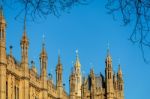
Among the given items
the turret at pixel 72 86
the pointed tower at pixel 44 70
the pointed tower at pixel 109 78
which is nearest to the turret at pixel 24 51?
the pointed tower at pixel 44 70

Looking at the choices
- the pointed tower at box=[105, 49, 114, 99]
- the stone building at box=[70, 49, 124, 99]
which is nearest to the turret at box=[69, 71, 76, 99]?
the stone building at box=[70, 49, 124, 99]

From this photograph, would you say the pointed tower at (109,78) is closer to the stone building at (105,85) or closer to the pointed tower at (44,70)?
the stone building at (105,85)

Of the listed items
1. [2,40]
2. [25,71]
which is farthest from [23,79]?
[2,40]

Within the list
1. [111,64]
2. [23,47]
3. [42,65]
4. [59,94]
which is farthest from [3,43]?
[111,64]

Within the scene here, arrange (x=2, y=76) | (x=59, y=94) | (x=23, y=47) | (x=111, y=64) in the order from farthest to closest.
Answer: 1. (x=111, y=64)
2. (x=59, y=94)
3. (x=23, y=47)
4. (x=2, y=76)

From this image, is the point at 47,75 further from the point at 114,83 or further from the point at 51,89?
the point at 114,83

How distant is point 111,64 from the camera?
5656 cm

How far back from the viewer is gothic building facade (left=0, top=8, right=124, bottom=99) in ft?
121

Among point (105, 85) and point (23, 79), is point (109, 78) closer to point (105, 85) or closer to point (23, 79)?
point (105, 85)

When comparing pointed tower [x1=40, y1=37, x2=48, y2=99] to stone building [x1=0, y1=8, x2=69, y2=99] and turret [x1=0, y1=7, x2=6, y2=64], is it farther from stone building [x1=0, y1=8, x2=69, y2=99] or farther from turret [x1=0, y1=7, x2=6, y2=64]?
turret [x1=0, y1=7, x2=6, y2=64]

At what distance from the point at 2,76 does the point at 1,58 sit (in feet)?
4.47

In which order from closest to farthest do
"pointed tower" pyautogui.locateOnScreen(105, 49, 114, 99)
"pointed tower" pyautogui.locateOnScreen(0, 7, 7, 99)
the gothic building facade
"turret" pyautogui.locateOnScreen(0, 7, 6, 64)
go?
"pointed tower" pyautogui.locateOnScreen(0, 7, 7, 99)
"turret" pyautogui.locateOnScreen(0, 7, 6, 64)
the gothic building facade
"pointed tower" pyautogui.locateOnScreen(105, 49, 114, 99)

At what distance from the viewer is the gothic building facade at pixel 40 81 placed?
36938 millimetres

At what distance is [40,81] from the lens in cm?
4447
